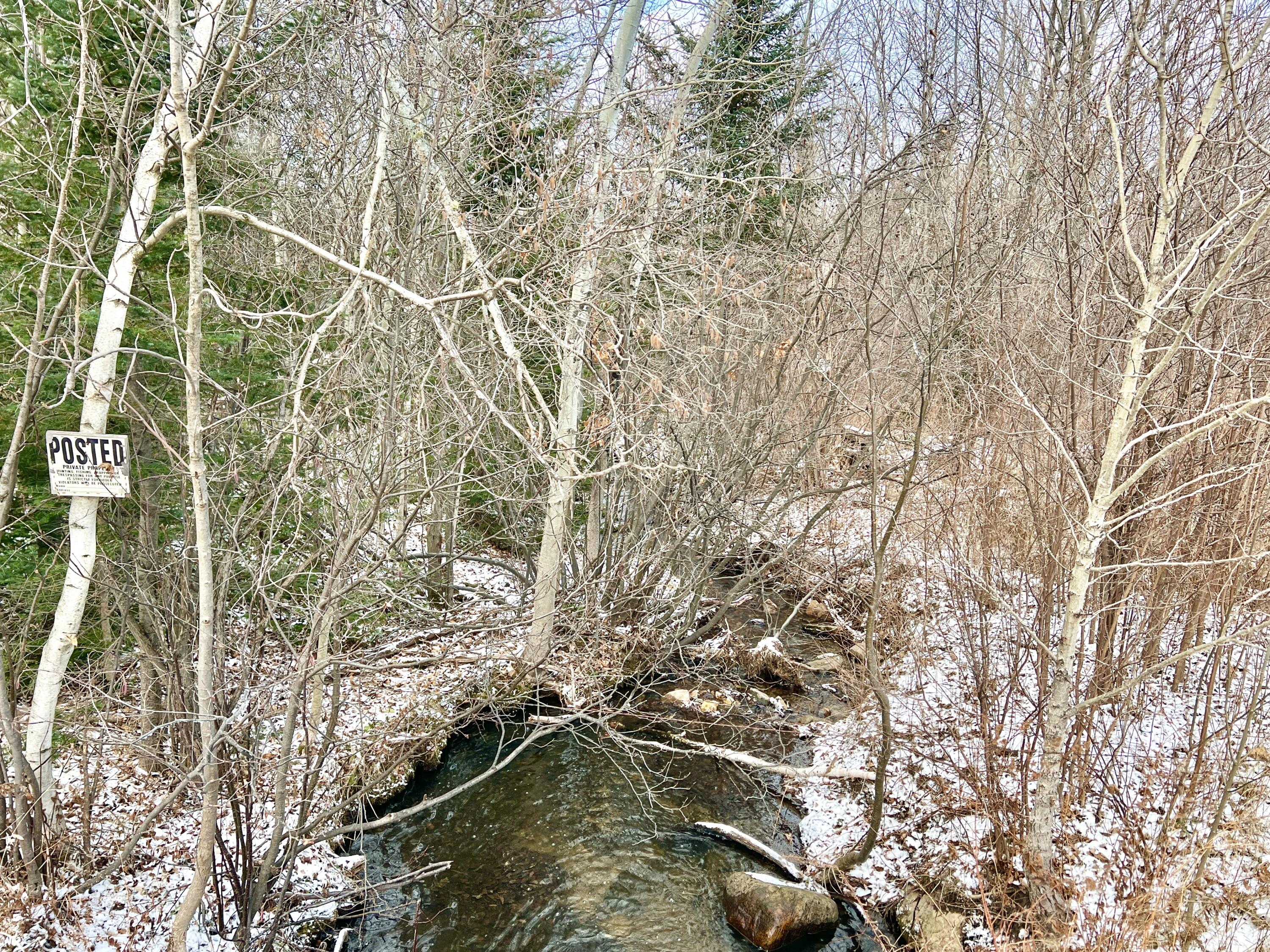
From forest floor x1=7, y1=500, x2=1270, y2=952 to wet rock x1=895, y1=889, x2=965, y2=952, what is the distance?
77 mm

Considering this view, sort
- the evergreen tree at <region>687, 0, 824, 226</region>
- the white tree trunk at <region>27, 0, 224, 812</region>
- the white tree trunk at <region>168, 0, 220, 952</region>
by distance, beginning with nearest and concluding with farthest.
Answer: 1. the white tree trunk at <region>168, 0, 220, 952</region>
2. the white tree trunk at <region>27, 0, 224, 812</region>
3. the evergreen tree at <region>687, 0, 824, 226</region>

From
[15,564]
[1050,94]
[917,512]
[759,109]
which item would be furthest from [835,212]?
[15,564]

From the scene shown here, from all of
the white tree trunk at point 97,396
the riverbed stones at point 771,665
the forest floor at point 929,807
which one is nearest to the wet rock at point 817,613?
the riverbed stones at point 771,665

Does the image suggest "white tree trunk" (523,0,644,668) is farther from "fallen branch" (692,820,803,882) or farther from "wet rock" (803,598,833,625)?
"wet rock" (803,598,833,625)

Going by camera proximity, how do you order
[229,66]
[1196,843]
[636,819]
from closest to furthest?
[229,66], [1196,843], [636,819]

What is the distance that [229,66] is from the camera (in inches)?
123

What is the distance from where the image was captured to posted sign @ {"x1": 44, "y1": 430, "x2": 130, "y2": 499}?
3.87 metres

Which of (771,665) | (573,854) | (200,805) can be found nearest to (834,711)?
(771,665)

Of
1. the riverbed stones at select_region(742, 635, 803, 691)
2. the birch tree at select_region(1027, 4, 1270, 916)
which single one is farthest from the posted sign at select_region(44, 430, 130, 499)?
the riverbed stones at select_region(742, 635, 803, 691)

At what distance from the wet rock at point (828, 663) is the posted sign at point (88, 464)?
23.4ft

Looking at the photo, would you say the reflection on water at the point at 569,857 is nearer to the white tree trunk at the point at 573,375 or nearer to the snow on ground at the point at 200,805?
the snow on ground at the point at 200,805

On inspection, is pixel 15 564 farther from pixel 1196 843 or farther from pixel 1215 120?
pixel 1215 120

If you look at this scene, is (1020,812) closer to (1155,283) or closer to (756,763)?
(756,763)

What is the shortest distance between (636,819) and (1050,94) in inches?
245
